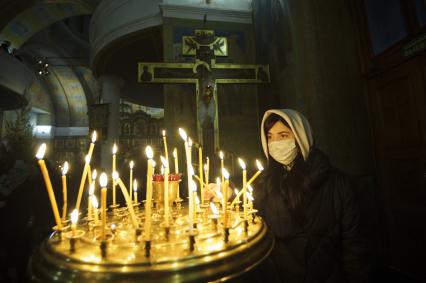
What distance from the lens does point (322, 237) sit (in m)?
1.51

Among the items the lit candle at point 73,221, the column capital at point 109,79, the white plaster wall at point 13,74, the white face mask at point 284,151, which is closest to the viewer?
the lit candle at point 73,221

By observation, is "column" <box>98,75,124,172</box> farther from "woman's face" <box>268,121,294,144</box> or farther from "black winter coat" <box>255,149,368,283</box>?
"black winter coat" <box>255,149,368,283</box>

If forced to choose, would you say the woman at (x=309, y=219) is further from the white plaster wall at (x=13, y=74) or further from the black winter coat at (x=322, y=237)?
the white plaster wall at (x=13, y=74)

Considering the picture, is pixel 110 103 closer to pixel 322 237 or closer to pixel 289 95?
pixel 289 95

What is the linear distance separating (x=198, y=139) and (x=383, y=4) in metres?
3.07

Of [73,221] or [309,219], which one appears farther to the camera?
[309,219]

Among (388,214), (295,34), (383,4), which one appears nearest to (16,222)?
(295,34)

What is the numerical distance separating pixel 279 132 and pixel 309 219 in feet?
2.33

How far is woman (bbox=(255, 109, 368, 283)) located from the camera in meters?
1.46

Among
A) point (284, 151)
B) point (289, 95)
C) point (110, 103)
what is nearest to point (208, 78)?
point (289, 95)

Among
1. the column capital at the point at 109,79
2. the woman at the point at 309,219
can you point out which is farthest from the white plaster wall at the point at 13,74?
the woman at the point at 309,219

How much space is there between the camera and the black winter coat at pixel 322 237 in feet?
Result: 4.72

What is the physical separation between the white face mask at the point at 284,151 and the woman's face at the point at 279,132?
45 mm

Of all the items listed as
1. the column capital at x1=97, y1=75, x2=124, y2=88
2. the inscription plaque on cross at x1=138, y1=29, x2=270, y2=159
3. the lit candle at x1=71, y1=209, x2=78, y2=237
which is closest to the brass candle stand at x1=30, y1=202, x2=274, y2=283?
the lit candle at x1=71, y1=209, x2=78, y2=237
